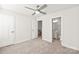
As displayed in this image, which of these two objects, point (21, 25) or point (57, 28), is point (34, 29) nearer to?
point (21, 25)

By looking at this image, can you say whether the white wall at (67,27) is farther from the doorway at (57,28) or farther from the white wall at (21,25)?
the white wall at (21,25)

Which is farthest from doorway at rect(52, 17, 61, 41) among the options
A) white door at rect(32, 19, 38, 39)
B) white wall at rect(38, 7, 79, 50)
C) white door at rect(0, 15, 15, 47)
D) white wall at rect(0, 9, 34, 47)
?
white door at rect(0, 15, 15, 47)

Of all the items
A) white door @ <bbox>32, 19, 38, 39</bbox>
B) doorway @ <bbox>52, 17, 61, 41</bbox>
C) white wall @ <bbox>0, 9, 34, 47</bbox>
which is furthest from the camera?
doorway @ <bbox>52, 17, 61, 41</bbox>

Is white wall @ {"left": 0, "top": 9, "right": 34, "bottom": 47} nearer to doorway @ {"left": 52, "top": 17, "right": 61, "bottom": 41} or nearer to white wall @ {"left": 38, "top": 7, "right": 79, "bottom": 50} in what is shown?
white wall @ {"left": 38, "top": 7, "right": 79, "bottom": 50}

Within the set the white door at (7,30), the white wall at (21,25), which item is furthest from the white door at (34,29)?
the white door at (7,30)

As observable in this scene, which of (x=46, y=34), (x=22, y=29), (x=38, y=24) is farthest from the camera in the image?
(x=46, y=34)

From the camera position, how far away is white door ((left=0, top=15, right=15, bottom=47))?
1713 millimetres

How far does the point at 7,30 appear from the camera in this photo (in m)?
1.84

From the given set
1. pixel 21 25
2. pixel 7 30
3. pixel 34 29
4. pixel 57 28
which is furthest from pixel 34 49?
pixel 57 28

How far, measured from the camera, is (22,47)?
1.87 metres

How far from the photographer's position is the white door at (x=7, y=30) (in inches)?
67.4
